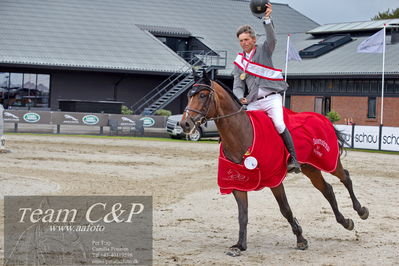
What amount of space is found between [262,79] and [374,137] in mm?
21851

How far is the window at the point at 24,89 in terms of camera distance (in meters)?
44.2

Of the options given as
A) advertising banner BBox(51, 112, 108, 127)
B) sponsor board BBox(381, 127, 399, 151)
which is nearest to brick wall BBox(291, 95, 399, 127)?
sponsor board BBox(381, 127, 399, 151)

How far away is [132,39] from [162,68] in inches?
180

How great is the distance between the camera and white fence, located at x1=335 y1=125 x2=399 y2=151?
2983cm

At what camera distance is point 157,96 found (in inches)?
1881

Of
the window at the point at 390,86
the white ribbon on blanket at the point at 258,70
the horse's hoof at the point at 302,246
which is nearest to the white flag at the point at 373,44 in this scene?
the window at the point at 390,86

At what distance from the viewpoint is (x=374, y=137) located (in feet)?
99.9

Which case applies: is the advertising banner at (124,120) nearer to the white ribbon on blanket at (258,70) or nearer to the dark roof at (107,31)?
the dark roof at (107,31)

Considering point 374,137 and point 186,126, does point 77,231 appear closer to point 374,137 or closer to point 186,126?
point 186,126

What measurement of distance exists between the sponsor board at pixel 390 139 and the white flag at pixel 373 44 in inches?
315

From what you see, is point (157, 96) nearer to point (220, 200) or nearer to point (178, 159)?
point (178, 159)

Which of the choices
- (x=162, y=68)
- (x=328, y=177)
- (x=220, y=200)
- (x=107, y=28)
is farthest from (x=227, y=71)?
(x=220, y=200)

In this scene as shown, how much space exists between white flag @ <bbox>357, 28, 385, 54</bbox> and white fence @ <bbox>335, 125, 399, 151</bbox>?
7.12 m

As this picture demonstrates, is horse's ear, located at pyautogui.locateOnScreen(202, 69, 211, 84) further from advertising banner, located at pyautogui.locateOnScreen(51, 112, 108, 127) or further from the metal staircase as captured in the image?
the metal staircase
